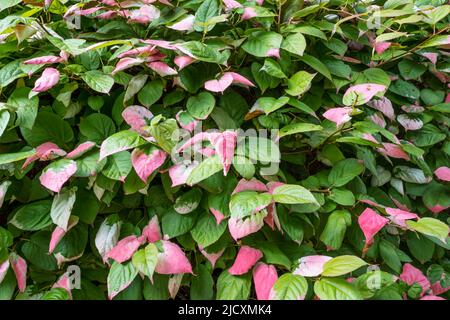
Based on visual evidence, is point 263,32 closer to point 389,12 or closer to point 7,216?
point 389,12

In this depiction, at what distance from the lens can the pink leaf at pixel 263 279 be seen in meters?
0.83

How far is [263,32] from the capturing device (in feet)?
3.43

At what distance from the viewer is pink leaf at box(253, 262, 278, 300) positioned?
0.83 metres

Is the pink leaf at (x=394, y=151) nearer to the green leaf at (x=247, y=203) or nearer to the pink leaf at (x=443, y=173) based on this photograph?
the pink leaf at (x=443, y=173)

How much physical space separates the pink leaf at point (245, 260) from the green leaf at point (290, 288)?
0.30ft

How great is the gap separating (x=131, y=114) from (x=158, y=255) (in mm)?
325

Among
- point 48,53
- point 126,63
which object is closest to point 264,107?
point 126,63

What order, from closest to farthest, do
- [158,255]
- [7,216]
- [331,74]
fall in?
1. [158,255]
2. [7,216]
3. [331,74]

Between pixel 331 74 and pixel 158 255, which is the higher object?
pixel 331 74

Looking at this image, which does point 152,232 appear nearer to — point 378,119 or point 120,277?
point 120,277

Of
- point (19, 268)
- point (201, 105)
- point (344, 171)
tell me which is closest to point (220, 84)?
point (201, 105)

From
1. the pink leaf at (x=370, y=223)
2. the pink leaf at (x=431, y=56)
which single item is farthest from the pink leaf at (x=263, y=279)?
the pink leaf at (x=431, y=56)

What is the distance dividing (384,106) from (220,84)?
1.66ft

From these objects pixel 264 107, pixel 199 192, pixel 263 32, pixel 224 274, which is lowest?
pixel 224 274
